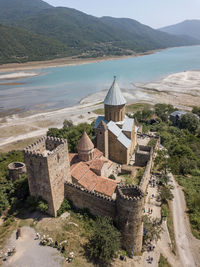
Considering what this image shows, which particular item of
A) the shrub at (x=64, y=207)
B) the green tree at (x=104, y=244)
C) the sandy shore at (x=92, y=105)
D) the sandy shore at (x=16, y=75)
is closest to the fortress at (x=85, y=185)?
the shrub at (x=64, y=207)

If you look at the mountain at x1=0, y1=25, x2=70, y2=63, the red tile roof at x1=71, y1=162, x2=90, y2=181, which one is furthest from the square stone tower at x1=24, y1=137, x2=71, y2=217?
the mountain at x1=0, y1=25, x2=70, y2=63

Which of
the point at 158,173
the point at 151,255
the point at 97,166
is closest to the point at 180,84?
the point at 158,173

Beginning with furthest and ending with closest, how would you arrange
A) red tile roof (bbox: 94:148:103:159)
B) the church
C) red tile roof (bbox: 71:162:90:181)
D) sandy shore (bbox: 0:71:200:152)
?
sandy shore (bbox: 0:71:200:152), the church, red tile roof (bbox: 94:148:103:159), red tile roof (bbox: 71:162:90:181)

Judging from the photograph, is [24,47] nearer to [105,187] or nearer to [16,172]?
[16,172]

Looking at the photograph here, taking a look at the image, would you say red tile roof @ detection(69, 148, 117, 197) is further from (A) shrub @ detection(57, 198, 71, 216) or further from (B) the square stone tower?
(A) shrub @ detection(57, 198, 71, 216)

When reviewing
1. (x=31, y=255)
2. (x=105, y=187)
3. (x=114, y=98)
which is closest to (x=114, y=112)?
(x=114, y=98)
